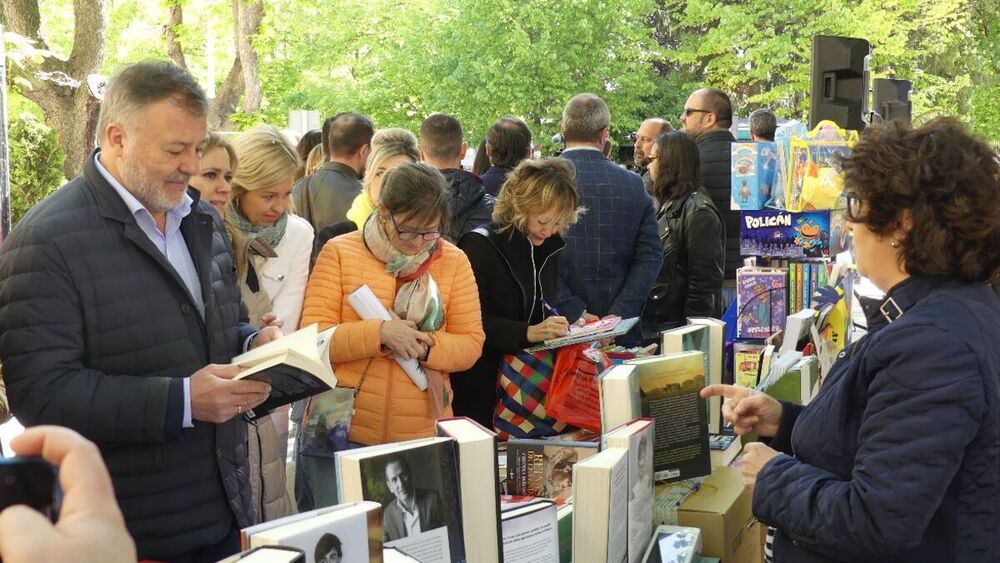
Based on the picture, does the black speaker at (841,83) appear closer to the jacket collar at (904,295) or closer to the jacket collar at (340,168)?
the jacket collar at (340,168)

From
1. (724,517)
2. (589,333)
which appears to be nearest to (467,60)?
(589,333)

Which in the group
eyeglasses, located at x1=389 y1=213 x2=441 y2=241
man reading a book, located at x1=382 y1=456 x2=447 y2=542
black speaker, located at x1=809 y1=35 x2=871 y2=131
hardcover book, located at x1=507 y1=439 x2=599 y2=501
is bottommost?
hardcover book, located at x1=507 y1=439 x2=599 y2=501

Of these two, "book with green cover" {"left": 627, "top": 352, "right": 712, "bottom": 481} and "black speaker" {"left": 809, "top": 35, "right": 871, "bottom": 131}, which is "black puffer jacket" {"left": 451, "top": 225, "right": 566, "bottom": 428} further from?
"black speaker" {"left": 809, "top": 35, "right": 871, "bottom": 131}

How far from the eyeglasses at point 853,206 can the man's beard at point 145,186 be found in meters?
1.38

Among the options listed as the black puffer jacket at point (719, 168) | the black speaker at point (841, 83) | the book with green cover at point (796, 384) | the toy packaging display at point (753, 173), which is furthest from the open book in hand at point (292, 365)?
the black speaker at point (841, 83)

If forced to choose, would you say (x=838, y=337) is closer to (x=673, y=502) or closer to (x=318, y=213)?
(x=673, y=502)

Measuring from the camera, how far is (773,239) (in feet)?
17.5

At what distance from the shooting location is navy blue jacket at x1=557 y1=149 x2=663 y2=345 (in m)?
4.58

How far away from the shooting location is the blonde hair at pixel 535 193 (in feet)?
11.8

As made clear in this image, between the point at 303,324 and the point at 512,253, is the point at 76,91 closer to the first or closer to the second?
the point at 512,253

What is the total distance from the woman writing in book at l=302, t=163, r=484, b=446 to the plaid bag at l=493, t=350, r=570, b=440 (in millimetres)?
373

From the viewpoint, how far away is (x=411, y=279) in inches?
125

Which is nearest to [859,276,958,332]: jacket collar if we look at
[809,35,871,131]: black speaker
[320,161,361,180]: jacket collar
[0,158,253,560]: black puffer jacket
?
[0,158,253,560]: black puffer jacket

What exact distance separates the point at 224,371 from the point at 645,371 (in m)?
0.91
